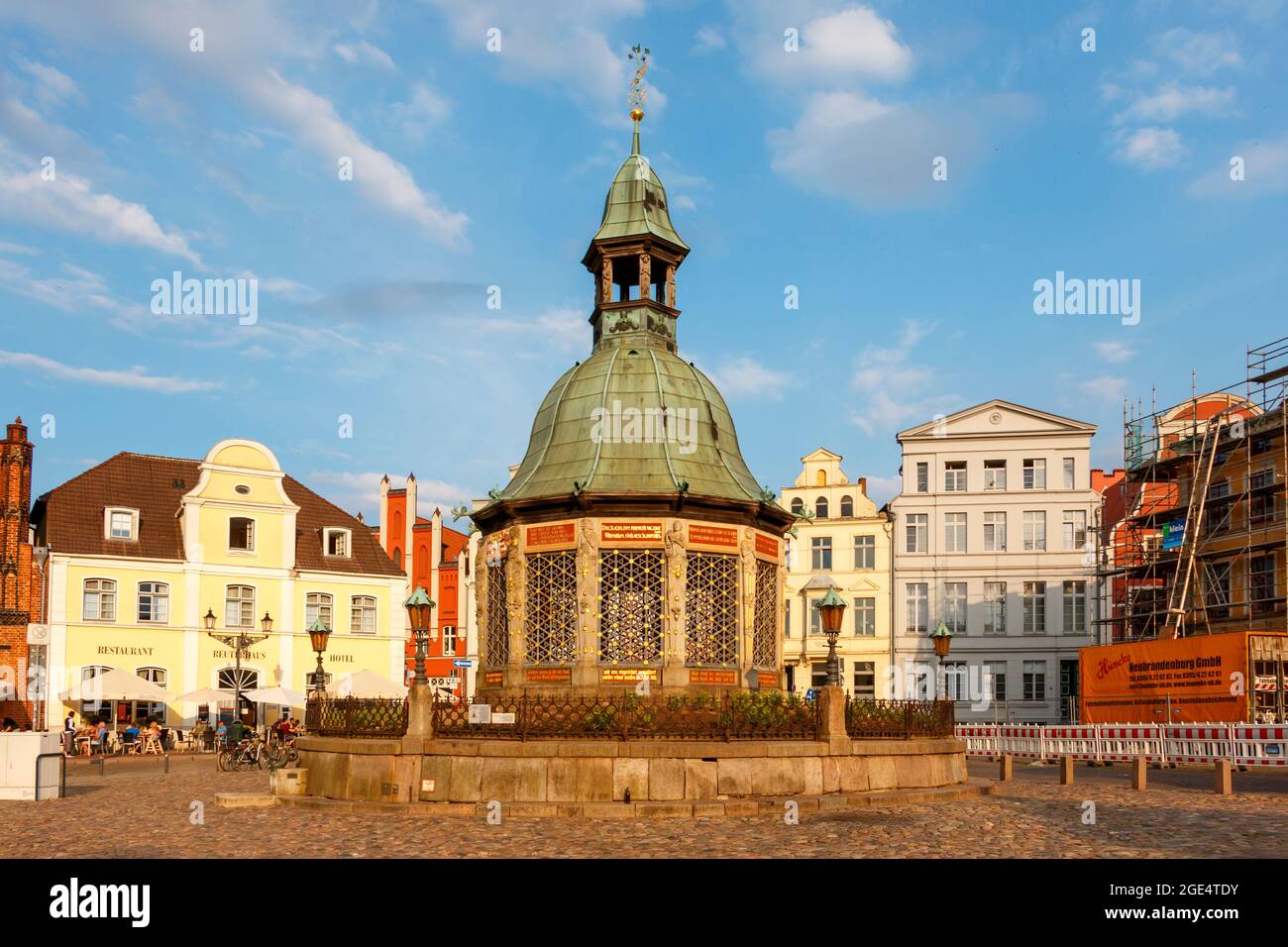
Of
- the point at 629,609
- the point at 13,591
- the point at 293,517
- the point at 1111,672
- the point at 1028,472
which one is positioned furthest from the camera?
the point at 1028,472

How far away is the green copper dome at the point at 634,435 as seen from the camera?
27.4m

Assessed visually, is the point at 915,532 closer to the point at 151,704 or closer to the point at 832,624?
the point at 151,704

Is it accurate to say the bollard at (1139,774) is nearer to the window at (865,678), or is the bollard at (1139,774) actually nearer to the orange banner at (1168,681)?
the orange banner at (1168,681)

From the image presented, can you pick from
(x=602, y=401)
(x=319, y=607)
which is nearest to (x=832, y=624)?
(x=602, y=401)

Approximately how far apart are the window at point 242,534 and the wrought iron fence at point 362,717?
2851cm

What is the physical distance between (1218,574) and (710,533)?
27.6m

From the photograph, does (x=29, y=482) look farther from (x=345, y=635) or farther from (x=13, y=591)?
(x=345, y=635)

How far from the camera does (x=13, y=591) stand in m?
45.9

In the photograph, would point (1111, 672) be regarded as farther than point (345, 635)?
No

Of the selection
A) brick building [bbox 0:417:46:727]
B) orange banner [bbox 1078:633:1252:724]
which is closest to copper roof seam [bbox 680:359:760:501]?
orange banner [bbox 1078:633:1252:724]

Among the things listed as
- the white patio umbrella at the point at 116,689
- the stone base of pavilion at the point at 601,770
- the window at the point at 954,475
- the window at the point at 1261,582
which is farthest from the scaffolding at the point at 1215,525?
the white patio umbrella at the point at 116,689

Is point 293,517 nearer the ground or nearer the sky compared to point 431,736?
nearer the sky

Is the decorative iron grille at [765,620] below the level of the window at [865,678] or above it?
above
